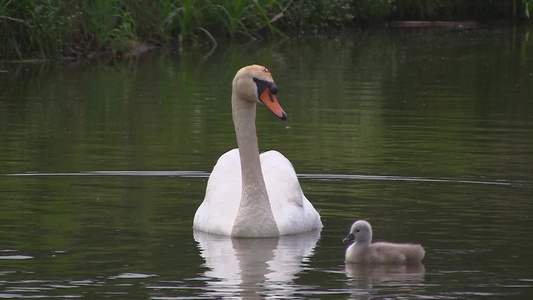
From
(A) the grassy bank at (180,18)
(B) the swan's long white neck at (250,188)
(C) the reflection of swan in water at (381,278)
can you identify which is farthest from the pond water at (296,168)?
(A) the grassy bank at (180,18)

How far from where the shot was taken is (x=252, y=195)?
9742mm

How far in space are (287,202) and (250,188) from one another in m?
0.42

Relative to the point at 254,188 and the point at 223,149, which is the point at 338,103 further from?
the point at 254,188

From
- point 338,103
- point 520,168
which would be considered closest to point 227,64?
point 338,103

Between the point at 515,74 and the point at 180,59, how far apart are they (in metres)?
7.52

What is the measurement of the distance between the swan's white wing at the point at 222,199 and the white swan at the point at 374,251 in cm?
141

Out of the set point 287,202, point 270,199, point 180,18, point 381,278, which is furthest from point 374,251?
point 180,18

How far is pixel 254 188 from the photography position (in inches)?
386

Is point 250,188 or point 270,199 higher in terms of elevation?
point 250,188

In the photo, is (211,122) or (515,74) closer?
(211,122)

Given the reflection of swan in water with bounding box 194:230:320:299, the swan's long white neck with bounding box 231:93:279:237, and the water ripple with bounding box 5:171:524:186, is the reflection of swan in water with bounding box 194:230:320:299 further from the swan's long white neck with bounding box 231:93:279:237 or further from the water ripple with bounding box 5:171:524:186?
the water ripple with bounding box 5:171:524:186

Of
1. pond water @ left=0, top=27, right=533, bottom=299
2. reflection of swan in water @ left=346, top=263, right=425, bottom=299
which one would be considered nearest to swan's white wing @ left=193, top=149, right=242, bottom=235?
pond water @ left=0, top=27, right=533, bottom=299

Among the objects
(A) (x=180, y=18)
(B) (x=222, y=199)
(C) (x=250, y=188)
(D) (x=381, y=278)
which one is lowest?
(D) (x=381, y=278)

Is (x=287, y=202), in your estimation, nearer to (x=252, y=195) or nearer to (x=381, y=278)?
(x=252, y=195)
